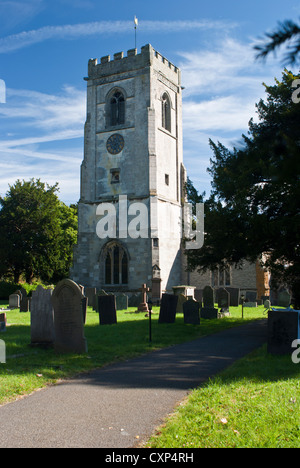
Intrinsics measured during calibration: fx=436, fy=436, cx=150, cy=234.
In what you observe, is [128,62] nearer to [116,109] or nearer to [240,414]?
[116,109]

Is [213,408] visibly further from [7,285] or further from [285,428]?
[7,285]

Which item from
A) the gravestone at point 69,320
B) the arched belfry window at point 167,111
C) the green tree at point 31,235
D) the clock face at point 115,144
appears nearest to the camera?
the gravestone at point 69,320

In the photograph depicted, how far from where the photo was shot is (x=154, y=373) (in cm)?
739

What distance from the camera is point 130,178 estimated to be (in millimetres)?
32844

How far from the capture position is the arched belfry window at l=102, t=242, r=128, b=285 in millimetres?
32219

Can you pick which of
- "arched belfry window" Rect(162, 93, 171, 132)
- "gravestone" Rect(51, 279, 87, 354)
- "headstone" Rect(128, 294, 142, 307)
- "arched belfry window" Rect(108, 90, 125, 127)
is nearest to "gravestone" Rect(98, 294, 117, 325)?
"gravestone" Rect(51, 279, 87, 354)

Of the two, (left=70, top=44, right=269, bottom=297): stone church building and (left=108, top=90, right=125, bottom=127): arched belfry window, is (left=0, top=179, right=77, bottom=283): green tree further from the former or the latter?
(left=108, top=90, right=125, bottom=127): arched belfry window

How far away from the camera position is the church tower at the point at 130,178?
31453 mm

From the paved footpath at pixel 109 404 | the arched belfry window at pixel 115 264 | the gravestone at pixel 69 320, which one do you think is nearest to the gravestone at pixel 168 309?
the paved footpath at pixel 109 404

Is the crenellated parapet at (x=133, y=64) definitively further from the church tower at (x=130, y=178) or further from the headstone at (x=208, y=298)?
the headstone at (x=208, y=298)

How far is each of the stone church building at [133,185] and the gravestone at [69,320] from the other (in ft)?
67.6

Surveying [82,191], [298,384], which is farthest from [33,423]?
[82,191]

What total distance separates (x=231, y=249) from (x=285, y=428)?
9.37 metres

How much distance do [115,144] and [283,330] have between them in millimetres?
27499
